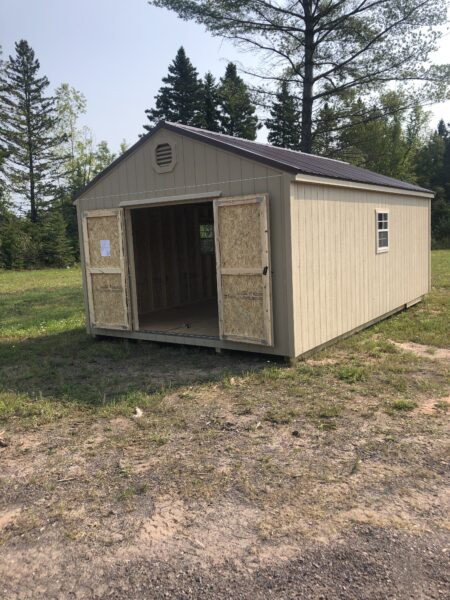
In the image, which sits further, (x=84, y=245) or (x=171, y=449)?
(x=84, y=245)

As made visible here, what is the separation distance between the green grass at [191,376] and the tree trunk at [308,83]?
993cm

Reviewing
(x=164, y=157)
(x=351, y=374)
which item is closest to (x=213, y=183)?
(x=164, y=157)

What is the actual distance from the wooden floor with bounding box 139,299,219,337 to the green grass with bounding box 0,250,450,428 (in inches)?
15.1

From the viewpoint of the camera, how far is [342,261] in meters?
7.38

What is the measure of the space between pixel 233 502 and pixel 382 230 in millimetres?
6692

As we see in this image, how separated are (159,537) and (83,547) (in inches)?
16.1

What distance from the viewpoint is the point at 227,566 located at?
2594 mm

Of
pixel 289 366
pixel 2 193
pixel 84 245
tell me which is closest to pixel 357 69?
pixel 84 245

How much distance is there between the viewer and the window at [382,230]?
8.66m

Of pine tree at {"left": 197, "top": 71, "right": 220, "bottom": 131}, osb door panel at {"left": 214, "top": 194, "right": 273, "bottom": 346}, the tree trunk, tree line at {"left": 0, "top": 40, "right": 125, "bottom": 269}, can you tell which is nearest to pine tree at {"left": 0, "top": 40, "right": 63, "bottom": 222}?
tree line at {"left": 0, "top": 40, "right": 125, "bottom": 269}

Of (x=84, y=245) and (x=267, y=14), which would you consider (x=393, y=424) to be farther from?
(x=267, y=14)

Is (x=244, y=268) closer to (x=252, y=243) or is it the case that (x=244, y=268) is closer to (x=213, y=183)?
(x=252, y=243)

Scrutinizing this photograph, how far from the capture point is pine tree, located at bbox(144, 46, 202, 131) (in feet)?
109

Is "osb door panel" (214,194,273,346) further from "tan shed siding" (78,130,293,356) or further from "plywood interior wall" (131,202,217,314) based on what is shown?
"plywood interior wall" (131,202,217,314)
